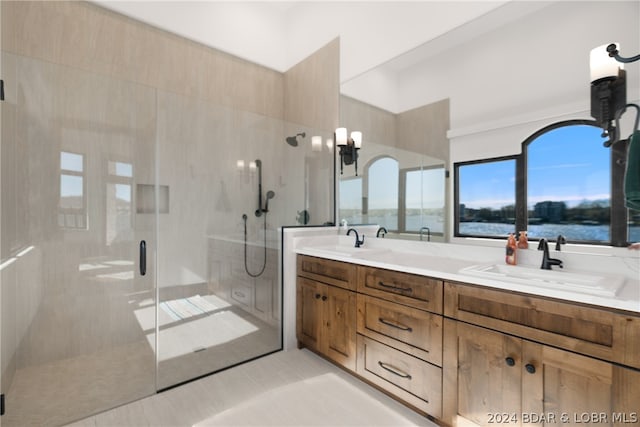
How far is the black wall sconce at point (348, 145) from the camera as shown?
2768 millimetres

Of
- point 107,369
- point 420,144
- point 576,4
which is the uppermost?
point 576,4

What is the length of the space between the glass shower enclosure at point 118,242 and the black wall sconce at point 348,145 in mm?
779

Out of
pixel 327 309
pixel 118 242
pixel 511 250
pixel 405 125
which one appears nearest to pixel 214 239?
pixel 118 242

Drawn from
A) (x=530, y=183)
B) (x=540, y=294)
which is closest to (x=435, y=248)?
(x=530, y=183)

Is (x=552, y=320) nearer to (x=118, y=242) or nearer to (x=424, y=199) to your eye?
(x=424, y=199)

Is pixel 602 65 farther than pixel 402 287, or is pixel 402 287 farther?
pixel 402 287

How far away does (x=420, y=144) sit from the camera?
224 cm

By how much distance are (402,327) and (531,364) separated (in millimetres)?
627

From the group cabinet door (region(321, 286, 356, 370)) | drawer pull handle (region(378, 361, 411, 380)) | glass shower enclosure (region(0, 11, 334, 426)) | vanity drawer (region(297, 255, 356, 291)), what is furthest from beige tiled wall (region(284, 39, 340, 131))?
drawer pull handle (region(378, 361, 411, 380))

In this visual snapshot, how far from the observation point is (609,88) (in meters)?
1.46

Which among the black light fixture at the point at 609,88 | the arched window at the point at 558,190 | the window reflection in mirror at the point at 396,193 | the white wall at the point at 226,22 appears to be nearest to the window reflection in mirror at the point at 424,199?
the window reflection in mirror at the point at 396,193

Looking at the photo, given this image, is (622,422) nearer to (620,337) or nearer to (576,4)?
(620,337)

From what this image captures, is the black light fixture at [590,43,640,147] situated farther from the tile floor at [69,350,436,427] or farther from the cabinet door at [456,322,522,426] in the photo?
the tile floor at [69,350,436,427]

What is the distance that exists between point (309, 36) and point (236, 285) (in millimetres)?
2688
